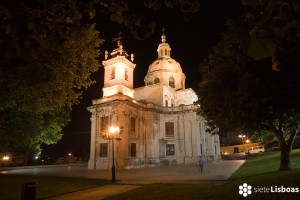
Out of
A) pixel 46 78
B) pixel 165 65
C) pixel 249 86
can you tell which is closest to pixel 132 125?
pixel 165 65

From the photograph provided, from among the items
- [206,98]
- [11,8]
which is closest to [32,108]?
[206,98]

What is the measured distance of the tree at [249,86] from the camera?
33.5 feet

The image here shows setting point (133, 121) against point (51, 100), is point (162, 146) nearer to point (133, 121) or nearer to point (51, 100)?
point (133, 121)

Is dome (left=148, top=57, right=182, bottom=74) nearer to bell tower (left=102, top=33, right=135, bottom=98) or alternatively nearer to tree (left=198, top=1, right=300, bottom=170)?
bell tower (left=102, top=33, right=135, bottom=98)

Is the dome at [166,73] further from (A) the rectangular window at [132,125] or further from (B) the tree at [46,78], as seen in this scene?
(B) the tree at [46,78]

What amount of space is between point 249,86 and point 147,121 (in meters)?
32.5

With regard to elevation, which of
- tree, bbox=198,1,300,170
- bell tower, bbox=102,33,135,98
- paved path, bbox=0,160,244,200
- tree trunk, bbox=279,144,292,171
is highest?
bell tower, bbox=102,33,135,98

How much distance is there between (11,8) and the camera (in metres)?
3.19

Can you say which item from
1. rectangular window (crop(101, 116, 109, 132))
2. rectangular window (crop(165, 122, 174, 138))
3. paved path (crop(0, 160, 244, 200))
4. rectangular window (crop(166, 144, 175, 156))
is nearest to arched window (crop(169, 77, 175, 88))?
rectangular window (crop(165, 122, 174, 138))

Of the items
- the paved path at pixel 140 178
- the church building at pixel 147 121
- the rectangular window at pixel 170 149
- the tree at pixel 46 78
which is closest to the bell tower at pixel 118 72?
the church building at pixel 147 121

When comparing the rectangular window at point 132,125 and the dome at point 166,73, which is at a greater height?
the dome at point 166,73

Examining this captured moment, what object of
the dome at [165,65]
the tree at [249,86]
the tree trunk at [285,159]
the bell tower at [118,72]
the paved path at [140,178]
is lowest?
the paved path at [140,178]

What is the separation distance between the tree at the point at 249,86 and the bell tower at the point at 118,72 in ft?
85.3

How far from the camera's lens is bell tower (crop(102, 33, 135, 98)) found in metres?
43.7
